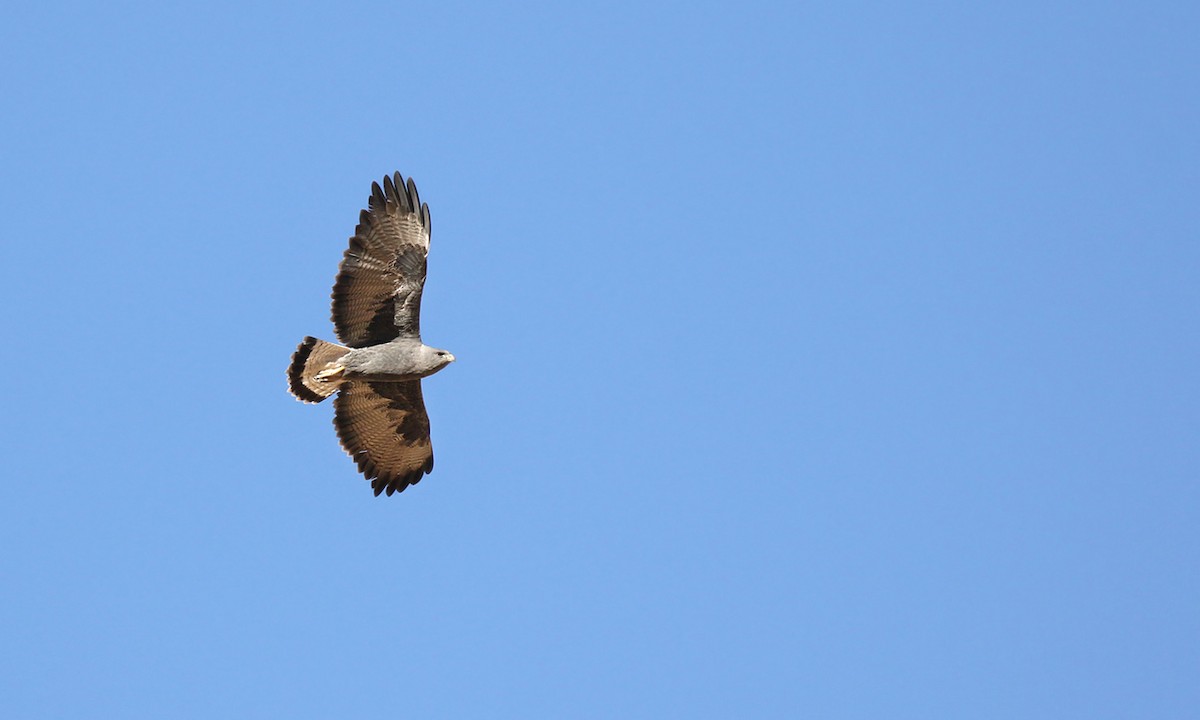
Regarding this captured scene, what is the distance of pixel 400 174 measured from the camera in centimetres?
1602

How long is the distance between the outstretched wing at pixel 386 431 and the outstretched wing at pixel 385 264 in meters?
1.19

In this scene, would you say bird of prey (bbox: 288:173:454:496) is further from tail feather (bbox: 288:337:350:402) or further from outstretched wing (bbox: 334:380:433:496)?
outstretched wing (bbox: 334:380:433:496)

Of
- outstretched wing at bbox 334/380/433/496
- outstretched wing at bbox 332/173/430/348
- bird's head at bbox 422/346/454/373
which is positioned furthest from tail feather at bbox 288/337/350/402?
bird's head at bbox 422/346/454/373

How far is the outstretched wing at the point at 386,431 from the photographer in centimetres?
1728

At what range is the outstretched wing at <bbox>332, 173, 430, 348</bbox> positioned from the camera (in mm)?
15836

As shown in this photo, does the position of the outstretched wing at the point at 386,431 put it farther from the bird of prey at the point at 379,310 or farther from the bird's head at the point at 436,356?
the bird's head at the point at 436,356

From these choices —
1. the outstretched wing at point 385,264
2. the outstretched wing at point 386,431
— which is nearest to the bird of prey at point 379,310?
the outstretched wing at point 385,264

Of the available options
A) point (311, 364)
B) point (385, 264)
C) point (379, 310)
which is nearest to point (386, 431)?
point (311, 364)

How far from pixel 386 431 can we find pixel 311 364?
1823 mm

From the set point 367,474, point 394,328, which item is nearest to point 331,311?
point 394,328

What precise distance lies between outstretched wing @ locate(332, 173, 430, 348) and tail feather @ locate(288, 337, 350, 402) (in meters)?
0.24

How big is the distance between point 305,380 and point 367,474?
2043 millimetres

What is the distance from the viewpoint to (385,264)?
52.1 feet

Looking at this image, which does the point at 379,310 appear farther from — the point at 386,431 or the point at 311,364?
the point at 386,431
